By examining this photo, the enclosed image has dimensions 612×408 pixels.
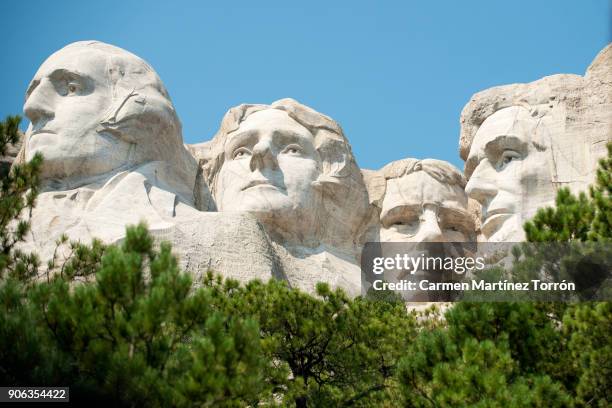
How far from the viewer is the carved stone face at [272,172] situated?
17.0 m

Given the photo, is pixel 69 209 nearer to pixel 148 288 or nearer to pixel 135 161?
pixel 135 161

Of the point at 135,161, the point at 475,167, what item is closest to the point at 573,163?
the point at 475,167

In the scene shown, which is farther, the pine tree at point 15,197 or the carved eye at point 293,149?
the carved eye at point 293,149

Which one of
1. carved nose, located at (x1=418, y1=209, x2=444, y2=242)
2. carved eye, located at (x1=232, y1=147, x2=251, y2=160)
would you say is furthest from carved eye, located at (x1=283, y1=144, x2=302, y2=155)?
carved nose, located at (x1=418, y1=209, x2=444, y2=242)

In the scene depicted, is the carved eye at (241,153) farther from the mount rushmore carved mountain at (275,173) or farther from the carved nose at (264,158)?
the carved nose at (264,158)

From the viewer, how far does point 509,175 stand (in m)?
17.2

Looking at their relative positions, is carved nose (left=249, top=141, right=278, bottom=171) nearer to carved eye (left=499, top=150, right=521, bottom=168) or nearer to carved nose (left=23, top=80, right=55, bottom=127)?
carved nose (left=23, top=80, right=55, bottom=127)

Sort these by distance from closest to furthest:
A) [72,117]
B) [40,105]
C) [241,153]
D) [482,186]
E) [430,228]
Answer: [72,117] < [40,105] < [482,186] < [241,153] < [430,228]

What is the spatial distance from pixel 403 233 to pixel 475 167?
1.48 metres

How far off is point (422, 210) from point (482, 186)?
5.06ft

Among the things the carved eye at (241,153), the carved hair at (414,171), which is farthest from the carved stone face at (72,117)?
the carved hair at (414,171)

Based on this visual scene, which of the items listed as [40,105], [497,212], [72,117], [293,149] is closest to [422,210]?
[497,212]

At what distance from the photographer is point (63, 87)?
54.3 feet

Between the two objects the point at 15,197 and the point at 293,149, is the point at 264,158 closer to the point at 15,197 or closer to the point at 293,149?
the point at 293,149
